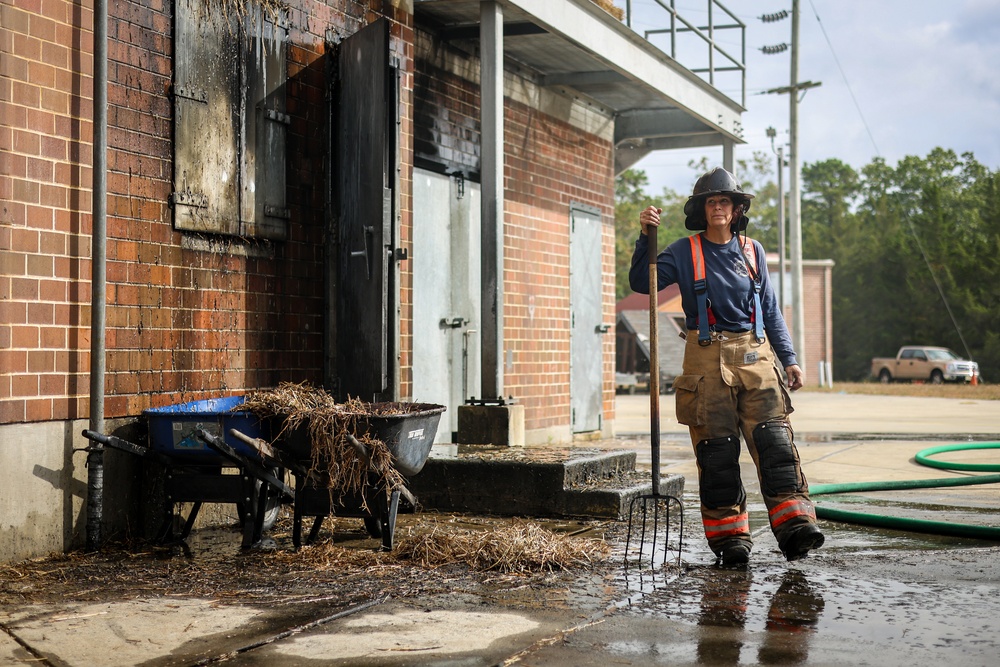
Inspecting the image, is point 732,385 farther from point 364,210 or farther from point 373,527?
point 364,210

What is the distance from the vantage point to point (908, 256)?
57281 mm

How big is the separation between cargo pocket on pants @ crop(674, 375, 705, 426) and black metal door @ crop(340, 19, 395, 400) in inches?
106

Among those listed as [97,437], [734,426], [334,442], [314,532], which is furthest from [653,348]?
[97,437]

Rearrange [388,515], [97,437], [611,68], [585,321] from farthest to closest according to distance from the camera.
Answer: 1. [585,321]
2. [611,68]
3. [388,515]
4. [97,437]

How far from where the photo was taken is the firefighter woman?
5965 millimetres

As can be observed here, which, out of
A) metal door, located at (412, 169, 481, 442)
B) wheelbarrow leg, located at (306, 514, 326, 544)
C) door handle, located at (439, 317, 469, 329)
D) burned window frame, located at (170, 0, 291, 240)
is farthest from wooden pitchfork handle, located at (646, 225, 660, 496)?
door handle, located at (439, 317, 469, 329)

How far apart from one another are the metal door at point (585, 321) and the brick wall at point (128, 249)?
5.74 metres

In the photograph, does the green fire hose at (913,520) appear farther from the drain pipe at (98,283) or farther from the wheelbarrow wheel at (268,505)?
the drain pipe at (98,283)

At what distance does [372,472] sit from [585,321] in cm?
802

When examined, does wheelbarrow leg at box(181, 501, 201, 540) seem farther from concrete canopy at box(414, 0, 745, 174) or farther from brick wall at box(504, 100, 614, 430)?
brick wall at box(504, 100, 614, 430)

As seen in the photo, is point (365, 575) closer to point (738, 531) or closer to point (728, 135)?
point (738, 531)

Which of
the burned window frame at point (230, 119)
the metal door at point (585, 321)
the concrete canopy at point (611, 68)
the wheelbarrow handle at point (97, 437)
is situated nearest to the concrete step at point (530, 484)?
the burned window frame at point (230, 119)

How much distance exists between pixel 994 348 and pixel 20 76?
5154 cm

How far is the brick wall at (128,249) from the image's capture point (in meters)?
6.09
